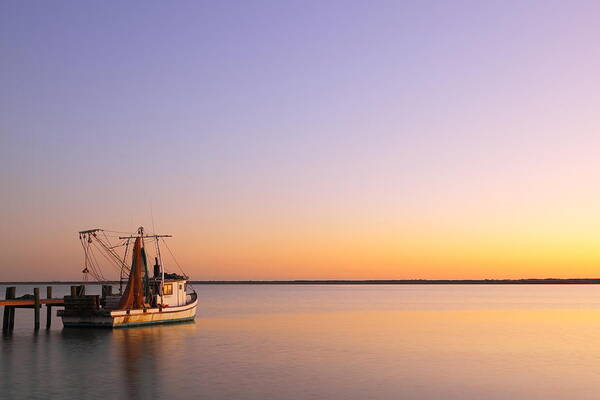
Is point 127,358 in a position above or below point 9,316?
below

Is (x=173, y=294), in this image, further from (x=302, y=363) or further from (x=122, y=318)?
(x=302, y=363)

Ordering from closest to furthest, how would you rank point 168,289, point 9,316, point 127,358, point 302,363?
point 302,363, point 127,358, point 9,316, point 168,289

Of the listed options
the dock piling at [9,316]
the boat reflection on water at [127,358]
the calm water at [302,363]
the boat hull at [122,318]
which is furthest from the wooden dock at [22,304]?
the boat reflection on water at [127,358]

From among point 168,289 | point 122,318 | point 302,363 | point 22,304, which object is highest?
point 168,289

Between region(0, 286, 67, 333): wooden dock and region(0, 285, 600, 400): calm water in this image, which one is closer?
region(0, 285, 600, 400): calm water

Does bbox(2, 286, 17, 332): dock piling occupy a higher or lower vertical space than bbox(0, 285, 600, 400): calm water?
higher

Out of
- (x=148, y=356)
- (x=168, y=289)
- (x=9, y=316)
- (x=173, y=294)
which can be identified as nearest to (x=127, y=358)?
(x=148, y=356)

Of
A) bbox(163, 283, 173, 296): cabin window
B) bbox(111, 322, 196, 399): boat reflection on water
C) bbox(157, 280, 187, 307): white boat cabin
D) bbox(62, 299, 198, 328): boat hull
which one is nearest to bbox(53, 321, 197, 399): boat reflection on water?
bbox(111, 322, 196, 399): boat reflection on water

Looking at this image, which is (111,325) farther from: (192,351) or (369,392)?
(369,392)

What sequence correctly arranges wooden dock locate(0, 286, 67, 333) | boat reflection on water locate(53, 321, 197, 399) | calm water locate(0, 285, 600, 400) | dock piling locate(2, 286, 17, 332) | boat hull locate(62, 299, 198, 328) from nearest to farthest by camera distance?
calm water locate(0, 285, 600, 400) → boat reflection on water locate(53, 321, 197, 399) → boat hull locate(62, 299, 198, 328) → wooden dock locate(0, 286, 67, 333) → dock piling locate(2, 286, 17, 332)

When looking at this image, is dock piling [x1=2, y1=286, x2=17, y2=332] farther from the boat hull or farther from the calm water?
the boat hull

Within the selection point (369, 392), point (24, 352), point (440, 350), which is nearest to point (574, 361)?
point (440, 350)

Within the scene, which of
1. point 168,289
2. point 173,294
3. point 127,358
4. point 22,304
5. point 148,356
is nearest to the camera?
point 127,358

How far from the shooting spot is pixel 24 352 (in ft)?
146
